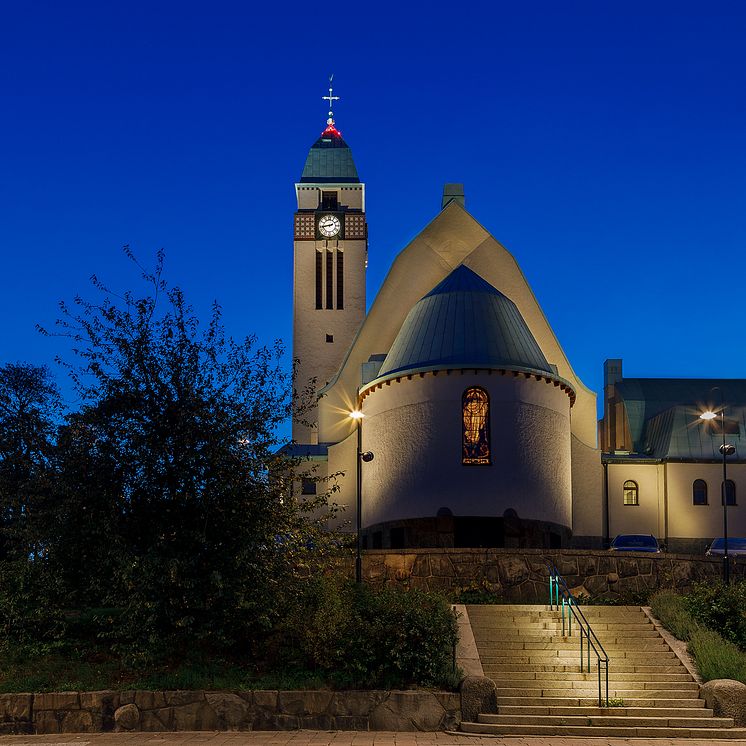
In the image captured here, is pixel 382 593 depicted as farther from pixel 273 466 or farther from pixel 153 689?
pixel 153 689

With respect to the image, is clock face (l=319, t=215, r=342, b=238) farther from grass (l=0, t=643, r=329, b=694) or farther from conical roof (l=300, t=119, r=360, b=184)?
grass (l=0, t=643, r=329, b=694)

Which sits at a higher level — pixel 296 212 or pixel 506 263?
pixel 296 212

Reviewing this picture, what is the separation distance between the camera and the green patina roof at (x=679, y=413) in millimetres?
47719

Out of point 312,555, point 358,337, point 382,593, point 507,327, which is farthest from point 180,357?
point 358,337

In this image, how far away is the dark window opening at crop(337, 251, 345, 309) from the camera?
214 feet

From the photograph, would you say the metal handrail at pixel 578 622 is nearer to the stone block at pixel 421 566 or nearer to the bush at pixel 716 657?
the bush at pixel 716 657

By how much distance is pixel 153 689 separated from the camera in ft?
63.1

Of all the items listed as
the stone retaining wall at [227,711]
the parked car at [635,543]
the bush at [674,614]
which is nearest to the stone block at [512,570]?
the bush at [674,614]

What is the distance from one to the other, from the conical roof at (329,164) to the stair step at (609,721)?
175ft

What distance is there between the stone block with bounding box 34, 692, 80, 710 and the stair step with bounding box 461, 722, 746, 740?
23.1 ft

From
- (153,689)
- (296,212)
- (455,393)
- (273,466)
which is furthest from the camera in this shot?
(296,212)

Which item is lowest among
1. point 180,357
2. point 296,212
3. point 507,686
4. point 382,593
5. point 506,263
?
point 507,686

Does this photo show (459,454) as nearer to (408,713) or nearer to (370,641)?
(370,641)

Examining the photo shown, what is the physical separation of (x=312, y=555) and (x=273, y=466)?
1985mm
